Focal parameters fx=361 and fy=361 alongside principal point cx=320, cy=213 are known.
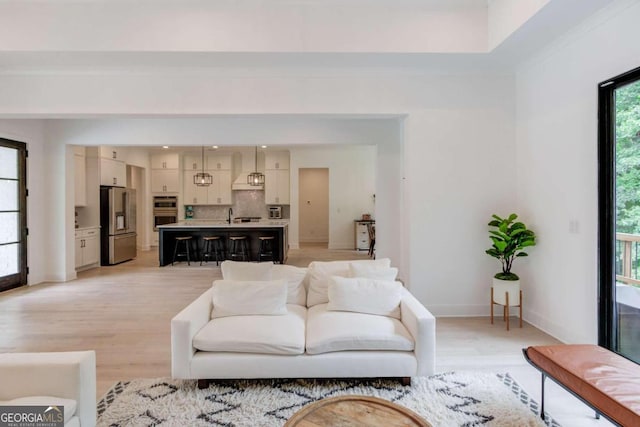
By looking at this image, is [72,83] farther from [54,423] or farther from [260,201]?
[260,201]

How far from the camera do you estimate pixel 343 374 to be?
2.58 meters

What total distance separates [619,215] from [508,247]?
1.11m

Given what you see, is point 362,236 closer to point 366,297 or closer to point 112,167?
point 112,167

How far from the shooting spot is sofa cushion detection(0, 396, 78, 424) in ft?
5.78

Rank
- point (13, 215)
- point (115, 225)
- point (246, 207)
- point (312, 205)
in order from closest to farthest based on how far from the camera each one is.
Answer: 1. point (13, 215)
2. point (115, 225)
3. point (246, 207)
4. point (312, 205)

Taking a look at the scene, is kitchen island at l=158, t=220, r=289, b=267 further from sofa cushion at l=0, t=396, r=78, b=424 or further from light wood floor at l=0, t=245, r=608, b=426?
sofa cushion at l=0, t=396, r=78, b=424

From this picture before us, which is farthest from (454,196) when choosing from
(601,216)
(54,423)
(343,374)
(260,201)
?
(260,201)

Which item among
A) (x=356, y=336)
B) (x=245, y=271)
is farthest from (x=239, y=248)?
(x=356, y=336)

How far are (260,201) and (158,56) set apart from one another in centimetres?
774

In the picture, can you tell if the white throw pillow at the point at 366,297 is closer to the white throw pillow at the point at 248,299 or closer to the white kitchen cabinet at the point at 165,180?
the white throw pillow at the point at 248,299

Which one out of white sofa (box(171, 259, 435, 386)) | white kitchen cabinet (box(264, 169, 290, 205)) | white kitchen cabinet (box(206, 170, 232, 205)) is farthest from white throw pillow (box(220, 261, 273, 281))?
white kitchen cabinet (box(206, 170, 232, 205))

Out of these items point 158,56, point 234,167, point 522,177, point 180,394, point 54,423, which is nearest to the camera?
point 54,423

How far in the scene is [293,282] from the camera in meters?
3.34

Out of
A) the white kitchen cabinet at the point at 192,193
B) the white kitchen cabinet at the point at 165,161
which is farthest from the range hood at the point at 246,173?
the white kitchen cabinet at the point at 165,161
